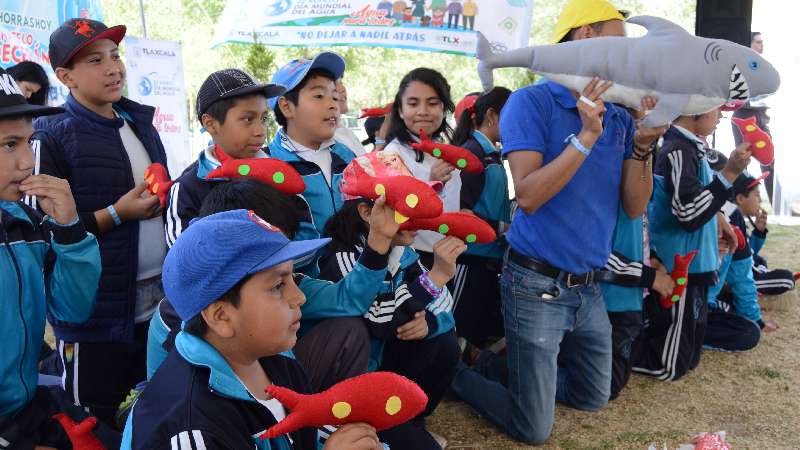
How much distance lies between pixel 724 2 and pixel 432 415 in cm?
310

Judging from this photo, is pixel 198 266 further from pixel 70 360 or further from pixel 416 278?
pixel 70 360

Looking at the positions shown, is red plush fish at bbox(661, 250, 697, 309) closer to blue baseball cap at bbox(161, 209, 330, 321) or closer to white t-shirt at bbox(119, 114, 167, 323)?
white t-shirt at bbox(119, 114, 167, 323)

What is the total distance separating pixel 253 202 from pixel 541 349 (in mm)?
1342

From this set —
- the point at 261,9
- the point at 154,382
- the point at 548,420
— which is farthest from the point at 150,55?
the point at 154,382

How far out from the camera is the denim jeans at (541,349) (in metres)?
2.66

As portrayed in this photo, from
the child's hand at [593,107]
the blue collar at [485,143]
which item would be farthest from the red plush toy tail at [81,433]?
the blue collar at [485,143]

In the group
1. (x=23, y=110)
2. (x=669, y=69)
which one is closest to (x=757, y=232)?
(x=669, y=69)

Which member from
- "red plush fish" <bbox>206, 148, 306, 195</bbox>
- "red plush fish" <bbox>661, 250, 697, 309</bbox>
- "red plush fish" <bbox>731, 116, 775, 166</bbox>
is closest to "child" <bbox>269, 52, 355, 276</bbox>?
"red plush fish" <bbox>206, 148, 306, 195</bbox>

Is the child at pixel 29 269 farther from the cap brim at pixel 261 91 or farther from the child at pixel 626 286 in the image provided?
the child at pixel 626 286

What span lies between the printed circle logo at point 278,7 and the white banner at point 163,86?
94 cm

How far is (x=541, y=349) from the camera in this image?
2.66 meters

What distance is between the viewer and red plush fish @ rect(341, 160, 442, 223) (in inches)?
77.0

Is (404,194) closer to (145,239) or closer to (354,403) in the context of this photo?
(354,403)

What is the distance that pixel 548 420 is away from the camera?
9.04ft
